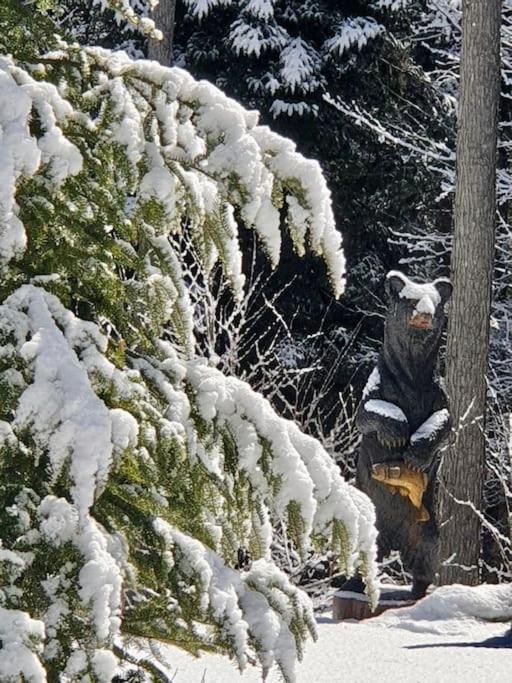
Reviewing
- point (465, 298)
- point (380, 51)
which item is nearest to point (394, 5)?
point (380, 51)

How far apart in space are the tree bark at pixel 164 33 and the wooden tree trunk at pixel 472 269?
2.69 meters

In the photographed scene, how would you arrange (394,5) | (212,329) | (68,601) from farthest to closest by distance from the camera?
(394,5) < (212,329) < (68,601)

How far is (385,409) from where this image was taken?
6152mm

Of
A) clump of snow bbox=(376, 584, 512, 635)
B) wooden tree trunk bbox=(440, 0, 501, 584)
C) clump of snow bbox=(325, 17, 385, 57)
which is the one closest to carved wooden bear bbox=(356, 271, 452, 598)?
clump of snow bbox=(376, 584, 512, 635)

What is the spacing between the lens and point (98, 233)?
81.7 inches

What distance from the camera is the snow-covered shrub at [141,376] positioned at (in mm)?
1708

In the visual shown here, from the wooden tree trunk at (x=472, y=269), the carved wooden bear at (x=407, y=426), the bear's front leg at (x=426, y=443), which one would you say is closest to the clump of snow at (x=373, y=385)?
the carved wooden bear at (x=407, y=426)

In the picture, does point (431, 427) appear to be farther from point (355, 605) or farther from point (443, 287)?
point (355, 605)

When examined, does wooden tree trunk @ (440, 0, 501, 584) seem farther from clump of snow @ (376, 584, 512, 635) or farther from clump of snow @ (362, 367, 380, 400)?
clump of snow @ (376, 584, 512, 635)

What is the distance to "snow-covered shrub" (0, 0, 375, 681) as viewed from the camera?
5.60 ft

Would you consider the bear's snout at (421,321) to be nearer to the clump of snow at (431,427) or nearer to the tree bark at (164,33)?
the clump of snow at (431,427)

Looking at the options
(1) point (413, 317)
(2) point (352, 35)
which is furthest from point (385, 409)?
(2) point (352, 35)

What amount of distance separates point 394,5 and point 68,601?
9995 millimetres

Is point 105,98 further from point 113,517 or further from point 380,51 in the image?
point 380,51
